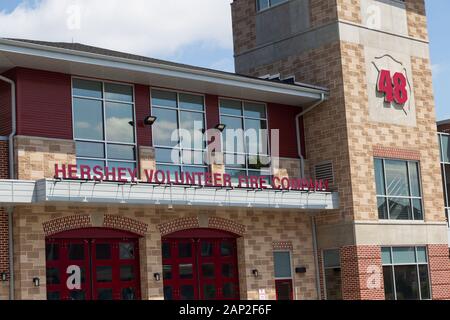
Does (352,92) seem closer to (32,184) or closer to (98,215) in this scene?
(98,215)

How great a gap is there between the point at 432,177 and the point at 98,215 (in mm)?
15465

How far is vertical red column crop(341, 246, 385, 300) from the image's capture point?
29.5 m

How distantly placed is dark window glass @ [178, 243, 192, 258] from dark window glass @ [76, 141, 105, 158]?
168 inches

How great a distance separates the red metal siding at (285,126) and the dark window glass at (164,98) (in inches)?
181

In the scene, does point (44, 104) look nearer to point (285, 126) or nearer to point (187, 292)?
point (187, 292)

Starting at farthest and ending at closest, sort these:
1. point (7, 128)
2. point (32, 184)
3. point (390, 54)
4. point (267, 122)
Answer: point (390, 54)
point (267, 122)
point (7, 128)
point (32, 184)

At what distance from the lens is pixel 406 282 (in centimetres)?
3120

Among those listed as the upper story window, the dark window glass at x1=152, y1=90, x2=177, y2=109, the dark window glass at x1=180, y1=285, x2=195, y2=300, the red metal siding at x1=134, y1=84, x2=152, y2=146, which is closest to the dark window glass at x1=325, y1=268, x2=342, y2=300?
the dark window glass at x1=180, y1=285, x2=195, y2=300

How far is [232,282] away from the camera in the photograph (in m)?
28.2

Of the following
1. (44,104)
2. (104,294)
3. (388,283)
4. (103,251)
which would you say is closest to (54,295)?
(104,294)

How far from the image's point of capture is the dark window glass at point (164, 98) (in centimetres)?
2698

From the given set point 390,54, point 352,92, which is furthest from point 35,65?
point 390,54

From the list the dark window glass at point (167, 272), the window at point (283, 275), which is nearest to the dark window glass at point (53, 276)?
the dark window glass at point (167, 272)

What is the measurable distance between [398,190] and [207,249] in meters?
8.93
